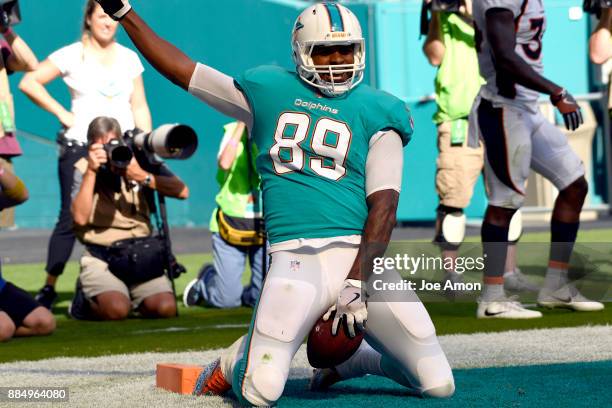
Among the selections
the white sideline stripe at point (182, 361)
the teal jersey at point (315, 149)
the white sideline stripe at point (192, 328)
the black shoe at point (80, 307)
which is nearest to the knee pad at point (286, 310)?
the teal jersey at point (315, 149)

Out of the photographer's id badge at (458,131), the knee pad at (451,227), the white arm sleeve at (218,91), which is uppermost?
the white arm sleeve at (218,91)

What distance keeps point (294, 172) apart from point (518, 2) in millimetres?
2823

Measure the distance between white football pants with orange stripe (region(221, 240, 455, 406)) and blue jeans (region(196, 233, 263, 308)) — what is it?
382cm

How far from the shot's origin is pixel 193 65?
186 inches

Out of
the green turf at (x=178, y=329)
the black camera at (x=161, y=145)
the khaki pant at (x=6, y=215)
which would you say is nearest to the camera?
the green turf at (x=178, y=329)

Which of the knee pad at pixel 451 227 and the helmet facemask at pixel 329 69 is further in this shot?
the knee pad at pixel 451 227

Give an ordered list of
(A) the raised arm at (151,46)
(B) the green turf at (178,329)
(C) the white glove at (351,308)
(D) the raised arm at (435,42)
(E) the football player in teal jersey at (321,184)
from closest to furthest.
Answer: (C) the white glove at (351,308), (A) the raised arm at (151,46), (E) the football player in teal jersey at (321,184), (B) the green turf at (178,329), (D) the raised arm at (435,42)

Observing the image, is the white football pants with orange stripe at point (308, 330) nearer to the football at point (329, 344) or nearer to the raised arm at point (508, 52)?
the football at point (329, 344)

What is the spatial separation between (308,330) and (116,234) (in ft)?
12.2

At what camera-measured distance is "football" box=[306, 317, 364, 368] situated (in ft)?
14.5

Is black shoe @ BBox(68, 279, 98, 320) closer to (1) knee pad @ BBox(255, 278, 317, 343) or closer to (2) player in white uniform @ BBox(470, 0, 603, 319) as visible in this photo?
(2) player in white uniform @ BBox(470, 0, 603, 319)

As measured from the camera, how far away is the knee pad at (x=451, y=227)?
8336mm

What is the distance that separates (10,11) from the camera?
7914 millimetres

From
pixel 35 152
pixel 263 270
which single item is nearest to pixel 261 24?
pixel 35 152
